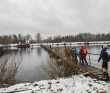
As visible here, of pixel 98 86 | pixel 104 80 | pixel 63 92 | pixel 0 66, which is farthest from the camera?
pixel 0 66

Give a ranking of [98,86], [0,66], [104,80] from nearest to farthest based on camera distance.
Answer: [98,86] < [104,80] < [0,66]

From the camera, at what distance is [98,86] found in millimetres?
4062

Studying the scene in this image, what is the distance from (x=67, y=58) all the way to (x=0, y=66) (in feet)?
13.3

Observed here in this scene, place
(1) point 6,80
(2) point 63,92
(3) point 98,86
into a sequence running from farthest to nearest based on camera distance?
(1) point 6,80 → (3) point 98,86 → (2) point 63,92

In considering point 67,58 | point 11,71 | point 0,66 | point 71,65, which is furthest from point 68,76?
point 0,66

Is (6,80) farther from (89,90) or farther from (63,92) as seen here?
(89,90)

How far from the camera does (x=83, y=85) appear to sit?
425 cm

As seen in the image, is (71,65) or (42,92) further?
(71,65)

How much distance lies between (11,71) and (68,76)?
366cm

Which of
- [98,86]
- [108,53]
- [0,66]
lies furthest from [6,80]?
[108,53]

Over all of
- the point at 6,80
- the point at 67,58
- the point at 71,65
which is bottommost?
the point at 6,80

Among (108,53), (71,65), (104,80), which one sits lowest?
(104,80)

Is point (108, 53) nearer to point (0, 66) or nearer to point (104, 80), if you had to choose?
point (104, 80)

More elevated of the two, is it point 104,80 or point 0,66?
point 0,66
